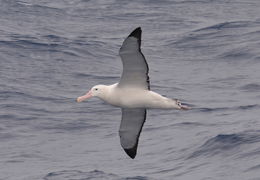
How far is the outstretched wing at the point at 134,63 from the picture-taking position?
41.3 ft

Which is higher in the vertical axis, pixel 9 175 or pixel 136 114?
pixel 136 114

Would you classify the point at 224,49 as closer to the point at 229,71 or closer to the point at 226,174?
the point at 229,71

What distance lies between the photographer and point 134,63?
13.1 m

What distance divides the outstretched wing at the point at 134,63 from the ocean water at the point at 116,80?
2.19 metres

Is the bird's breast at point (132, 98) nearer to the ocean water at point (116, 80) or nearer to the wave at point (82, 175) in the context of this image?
the ocean water at point (116, 80)

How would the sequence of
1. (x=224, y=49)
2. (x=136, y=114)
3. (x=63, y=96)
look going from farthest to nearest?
(x=224, y=49) < (x=63, y=96) < (x=136, y=114)

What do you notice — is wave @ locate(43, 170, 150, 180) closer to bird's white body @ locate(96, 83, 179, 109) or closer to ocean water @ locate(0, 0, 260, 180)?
ocean water @ locate(0, 0, 260, 180)

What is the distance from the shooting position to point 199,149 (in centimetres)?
1609

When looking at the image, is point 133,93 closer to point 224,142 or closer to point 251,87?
point 224,142

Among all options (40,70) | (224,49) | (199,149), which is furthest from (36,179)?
(224,49)

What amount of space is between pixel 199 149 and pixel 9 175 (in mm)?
3937

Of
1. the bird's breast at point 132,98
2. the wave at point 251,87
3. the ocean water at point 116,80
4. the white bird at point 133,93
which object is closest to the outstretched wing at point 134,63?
the white bird at point 133,93

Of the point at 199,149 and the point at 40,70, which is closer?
the point at 199,149

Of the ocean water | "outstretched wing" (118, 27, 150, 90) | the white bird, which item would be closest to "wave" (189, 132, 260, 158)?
the ocean water
